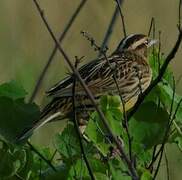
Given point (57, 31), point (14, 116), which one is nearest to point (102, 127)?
point (14, 116)

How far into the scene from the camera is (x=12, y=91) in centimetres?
327

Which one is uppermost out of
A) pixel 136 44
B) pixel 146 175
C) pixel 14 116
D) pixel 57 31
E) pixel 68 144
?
pixel 14 116

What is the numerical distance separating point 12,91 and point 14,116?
0.41 ft

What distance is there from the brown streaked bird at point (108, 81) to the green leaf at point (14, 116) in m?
0.87

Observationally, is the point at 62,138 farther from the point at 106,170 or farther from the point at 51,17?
the point at 51,17

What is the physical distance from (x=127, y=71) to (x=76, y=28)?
2230 mm

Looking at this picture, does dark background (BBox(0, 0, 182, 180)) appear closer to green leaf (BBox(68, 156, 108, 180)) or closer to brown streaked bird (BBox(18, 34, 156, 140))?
brown streaked bird (BBox(18, 34, 156, 140))

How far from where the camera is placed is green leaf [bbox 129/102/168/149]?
3.17m

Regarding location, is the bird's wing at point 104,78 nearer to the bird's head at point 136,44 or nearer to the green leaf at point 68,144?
the bird's head at point 136,44

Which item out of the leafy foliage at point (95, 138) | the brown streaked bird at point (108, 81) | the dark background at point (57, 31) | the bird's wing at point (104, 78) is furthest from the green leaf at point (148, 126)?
the dark background at point (57, 31)

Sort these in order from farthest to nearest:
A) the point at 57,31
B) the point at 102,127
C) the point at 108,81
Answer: the point at 57,31
the point at 108,81
the point at 102,127

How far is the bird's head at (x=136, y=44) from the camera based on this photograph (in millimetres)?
5482

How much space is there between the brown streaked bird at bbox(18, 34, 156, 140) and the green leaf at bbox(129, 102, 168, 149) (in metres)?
0.94

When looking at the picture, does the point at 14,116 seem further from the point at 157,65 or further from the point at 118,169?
the point at 157,65
